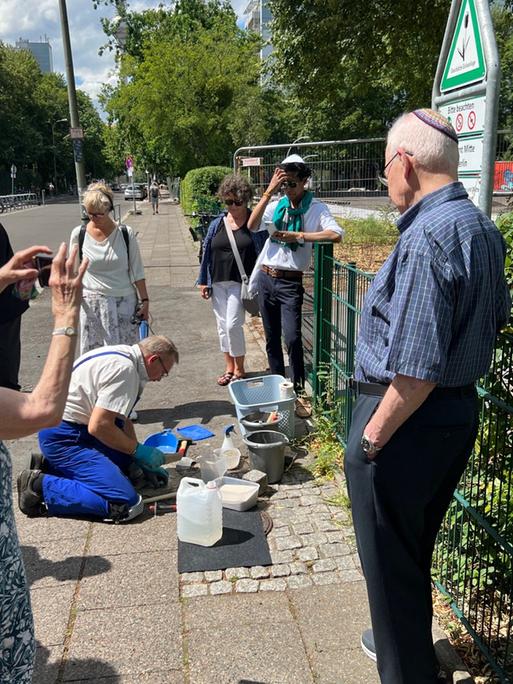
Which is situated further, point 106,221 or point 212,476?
point 106,221

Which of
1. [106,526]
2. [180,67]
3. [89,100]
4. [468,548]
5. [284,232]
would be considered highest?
[89,100]

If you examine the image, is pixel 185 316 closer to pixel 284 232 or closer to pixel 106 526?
pixel 284 232

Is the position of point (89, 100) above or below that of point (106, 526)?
above

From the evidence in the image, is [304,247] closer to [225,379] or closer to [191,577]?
[225,379]

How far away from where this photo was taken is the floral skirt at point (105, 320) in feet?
15.9

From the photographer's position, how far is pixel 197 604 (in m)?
2.86

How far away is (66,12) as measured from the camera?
42.8 feet

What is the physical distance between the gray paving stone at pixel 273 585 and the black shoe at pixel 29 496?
1460 mm

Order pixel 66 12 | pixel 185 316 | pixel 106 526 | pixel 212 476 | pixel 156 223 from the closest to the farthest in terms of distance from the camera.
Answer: pixel 106 526
pixel 212 476
pixel 185 316
pixel 66 12
pixel 156 223

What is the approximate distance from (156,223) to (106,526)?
25.0 m

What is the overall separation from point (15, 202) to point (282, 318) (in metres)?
48.9

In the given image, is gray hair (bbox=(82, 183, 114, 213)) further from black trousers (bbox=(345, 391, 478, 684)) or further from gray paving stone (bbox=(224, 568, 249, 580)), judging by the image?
black trousers (bbox=(345, 391, 478, 684))

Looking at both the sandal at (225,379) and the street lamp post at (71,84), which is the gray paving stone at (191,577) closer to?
the sandal at (225,379)

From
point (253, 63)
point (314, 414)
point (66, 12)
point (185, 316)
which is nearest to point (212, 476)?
point (314, 414)
